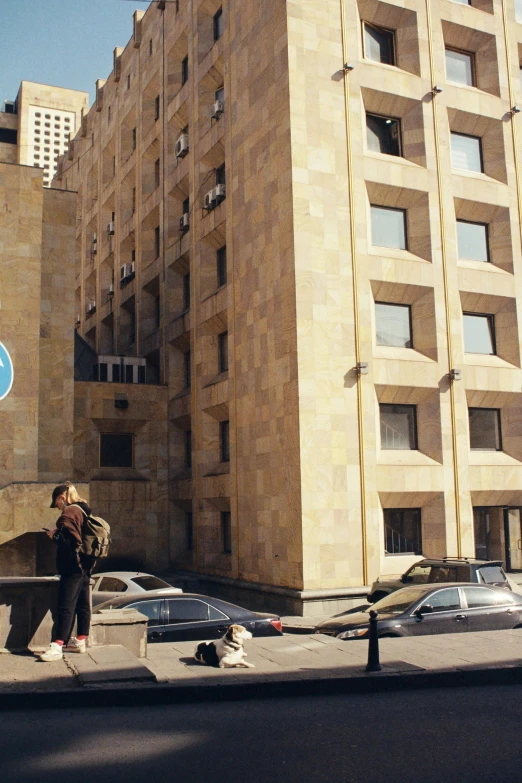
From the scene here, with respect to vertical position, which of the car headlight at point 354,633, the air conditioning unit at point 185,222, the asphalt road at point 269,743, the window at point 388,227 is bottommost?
the car headlight at point 354,633

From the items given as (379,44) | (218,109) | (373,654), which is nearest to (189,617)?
(373,654)

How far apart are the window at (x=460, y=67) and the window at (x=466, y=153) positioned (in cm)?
208

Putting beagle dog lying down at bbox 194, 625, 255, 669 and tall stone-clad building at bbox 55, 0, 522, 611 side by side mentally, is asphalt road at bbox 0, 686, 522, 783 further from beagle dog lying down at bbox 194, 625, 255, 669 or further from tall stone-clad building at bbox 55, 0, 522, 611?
tall stone-clad building at bbox 55, 0, 522, 611

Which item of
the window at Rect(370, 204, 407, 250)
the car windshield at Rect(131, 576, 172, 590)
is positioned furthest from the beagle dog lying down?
the window at Rect(370, 204, 407, 250)

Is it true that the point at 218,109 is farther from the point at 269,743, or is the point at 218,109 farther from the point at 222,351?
the point at 269,743

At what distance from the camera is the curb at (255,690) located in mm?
7887

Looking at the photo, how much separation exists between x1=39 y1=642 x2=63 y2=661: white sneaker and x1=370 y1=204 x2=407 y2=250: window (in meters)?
18.9

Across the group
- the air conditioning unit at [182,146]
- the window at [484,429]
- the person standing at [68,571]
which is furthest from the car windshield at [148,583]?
the air conditioning unit at [182,146]

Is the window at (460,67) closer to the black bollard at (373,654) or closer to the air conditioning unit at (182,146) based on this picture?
the air conditioning unit at (182,146)

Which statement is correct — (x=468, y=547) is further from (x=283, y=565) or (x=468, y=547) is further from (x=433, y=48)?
(x=433, y=48)

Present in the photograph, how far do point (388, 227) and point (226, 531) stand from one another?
11.9m

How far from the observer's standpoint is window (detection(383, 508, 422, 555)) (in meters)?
23.9

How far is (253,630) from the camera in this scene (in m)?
14.0

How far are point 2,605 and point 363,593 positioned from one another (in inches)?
551
